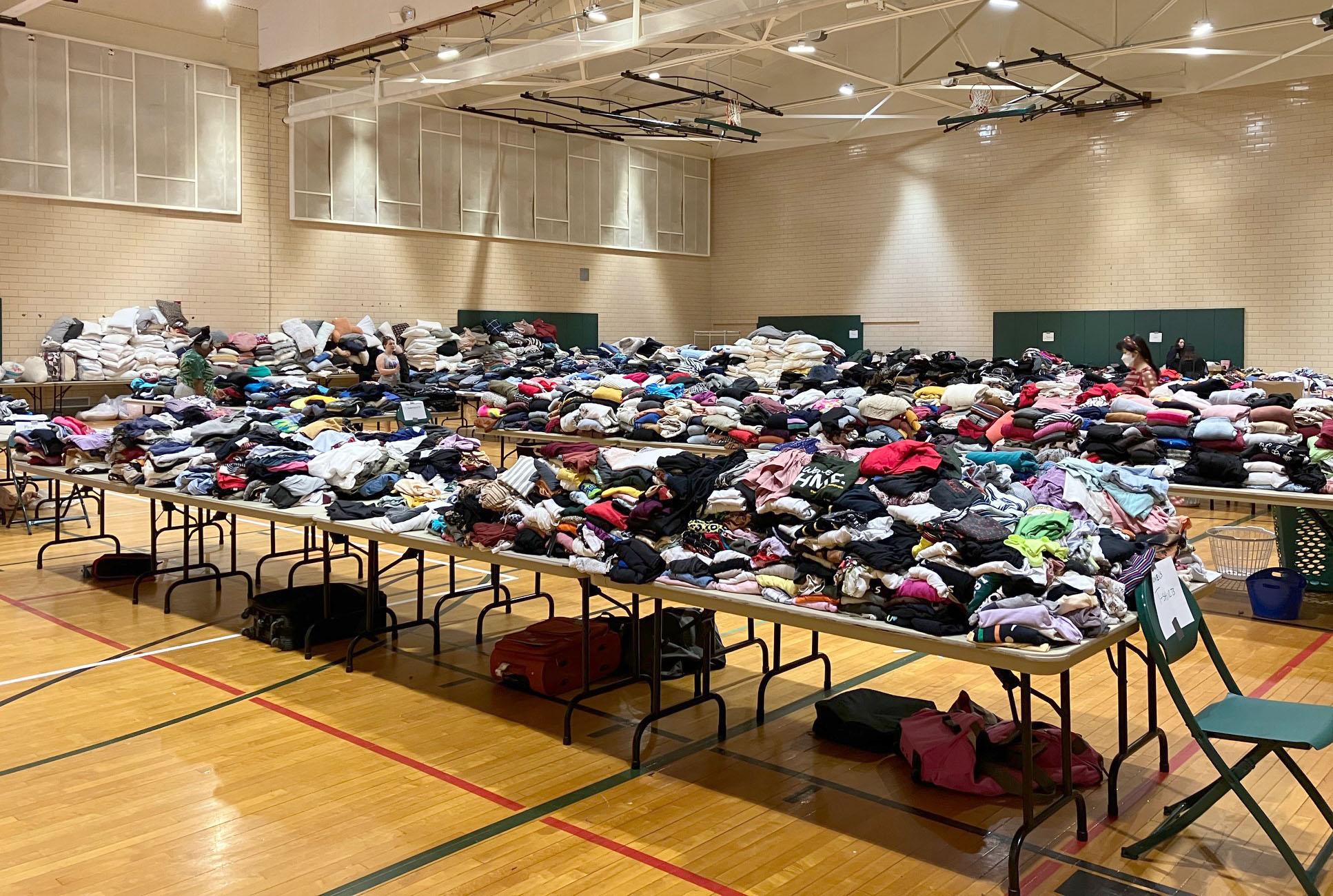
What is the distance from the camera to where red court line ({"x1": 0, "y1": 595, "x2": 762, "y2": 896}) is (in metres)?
3.39

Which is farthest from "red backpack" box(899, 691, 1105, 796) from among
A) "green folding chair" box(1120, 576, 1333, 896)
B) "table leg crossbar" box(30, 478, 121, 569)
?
"table leg crossbar" box(30, 478, 121, 569)

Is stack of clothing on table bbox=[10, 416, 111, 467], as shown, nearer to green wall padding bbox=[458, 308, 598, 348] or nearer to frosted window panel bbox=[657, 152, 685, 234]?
green wall padding bbox=[458, 308, 598, 348]

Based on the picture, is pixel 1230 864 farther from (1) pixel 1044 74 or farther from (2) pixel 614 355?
(1) pixel 1044 74

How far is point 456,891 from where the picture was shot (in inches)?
129

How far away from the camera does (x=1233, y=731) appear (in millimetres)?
3240

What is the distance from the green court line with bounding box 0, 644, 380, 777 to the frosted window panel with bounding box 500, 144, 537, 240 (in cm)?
1471

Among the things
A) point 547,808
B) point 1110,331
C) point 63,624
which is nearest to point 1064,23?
point 1110,331

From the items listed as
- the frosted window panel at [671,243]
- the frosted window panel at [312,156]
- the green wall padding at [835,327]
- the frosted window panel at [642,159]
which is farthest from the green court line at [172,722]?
the frosted window panel at [671,243]

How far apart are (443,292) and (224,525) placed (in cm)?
939

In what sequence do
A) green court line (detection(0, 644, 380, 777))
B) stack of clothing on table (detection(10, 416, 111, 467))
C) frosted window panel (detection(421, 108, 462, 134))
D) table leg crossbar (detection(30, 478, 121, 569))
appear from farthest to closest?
frosted window panel (detection(421, 108, 462, 134)), table leg crossbar (detection(30, 478, 121, 569)), stack of clothing on table (detection(10, 416, 111, 467)), green court line (detection(0, 644, 380, 777))

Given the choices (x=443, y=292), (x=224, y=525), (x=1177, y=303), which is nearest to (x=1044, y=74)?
(x=1177, y=303)

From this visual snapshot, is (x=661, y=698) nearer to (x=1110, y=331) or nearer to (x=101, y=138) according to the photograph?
(x=101, y=138)

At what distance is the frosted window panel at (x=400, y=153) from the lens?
17625mm

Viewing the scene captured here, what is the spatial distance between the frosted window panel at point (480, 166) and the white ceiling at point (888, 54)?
0.54 meters
